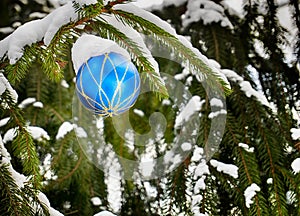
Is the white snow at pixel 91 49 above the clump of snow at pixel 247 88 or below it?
above

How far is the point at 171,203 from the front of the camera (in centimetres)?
120

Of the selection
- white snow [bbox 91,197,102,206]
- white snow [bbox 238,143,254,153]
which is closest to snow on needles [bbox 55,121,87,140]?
white snow [bbox 91,197,102,206]

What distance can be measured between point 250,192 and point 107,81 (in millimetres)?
509

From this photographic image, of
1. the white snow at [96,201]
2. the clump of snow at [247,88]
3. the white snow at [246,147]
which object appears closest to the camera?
the white snow at [246,147]

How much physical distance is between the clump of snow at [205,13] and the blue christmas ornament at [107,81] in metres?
0.76

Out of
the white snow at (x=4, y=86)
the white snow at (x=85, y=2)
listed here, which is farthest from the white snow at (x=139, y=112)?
the white snow at (x=85, y=2)

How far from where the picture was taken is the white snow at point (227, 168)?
3.78ft

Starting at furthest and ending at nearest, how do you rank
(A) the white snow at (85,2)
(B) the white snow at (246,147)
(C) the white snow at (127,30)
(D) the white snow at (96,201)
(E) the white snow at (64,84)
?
(E) the white snow at (64,84)
(D) the white snow at (96,201)
(B) the white snow at (246,147)
(C) the white snow at (127,30)
(A) the white snow at (85,2)

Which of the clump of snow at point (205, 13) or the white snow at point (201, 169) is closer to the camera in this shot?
the white snow at point (201, 169)

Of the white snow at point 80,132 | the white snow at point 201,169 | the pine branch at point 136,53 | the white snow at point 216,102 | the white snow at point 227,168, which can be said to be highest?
the pine branch at point 136,53

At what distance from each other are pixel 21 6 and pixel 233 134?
1.35 metres

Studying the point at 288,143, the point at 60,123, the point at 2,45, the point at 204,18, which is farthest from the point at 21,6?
the point at 288,143

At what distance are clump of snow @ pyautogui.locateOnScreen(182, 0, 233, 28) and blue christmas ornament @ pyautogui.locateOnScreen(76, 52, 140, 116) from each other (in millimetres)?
757

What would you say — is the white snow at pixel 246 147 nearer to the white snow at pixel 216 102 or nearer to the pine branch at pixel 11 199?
the white snow at pixel 216 102
